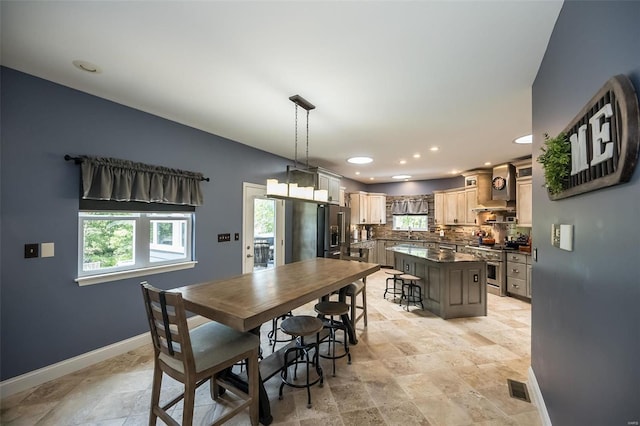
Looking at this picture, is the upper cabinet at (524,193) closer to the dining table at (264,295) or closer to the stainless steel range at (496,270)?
the stainless steel range at (496,270)

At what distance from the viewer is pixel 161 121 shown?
3223 mm

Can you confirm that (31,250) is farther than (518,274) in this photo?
No

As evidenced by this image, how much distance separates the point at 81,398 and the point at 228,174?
284 centimetres

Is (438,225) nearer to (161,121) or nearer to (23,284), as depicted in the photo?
(161,121)

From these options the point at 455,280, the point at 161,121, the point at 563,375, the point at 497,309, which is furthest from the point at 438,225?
the point at 161,121

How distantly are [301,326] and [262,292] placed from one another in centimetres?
46

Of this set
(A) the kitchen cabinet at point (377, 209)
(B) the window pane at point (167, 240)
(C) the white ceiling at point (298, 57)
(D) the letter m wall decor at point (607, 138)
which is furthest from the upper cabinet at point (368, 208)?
(D) the letter m wall decor at point (607, 138)

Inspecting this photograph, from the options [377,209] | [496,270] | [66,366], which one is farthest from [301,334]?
[377,209]

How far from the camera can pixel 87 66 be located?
2145 mm

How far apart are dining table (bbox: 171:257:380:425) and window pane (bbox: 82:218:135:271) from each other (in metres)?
1.25

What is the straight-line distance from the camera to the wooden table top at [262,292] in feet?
5.38

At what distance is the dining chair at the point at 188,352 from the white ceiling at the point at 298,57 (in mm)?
1638

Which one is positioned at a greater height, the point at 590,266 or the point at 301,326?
the point at 590,266

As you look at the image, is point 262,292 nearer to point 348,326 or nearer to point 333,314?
point 333,314
